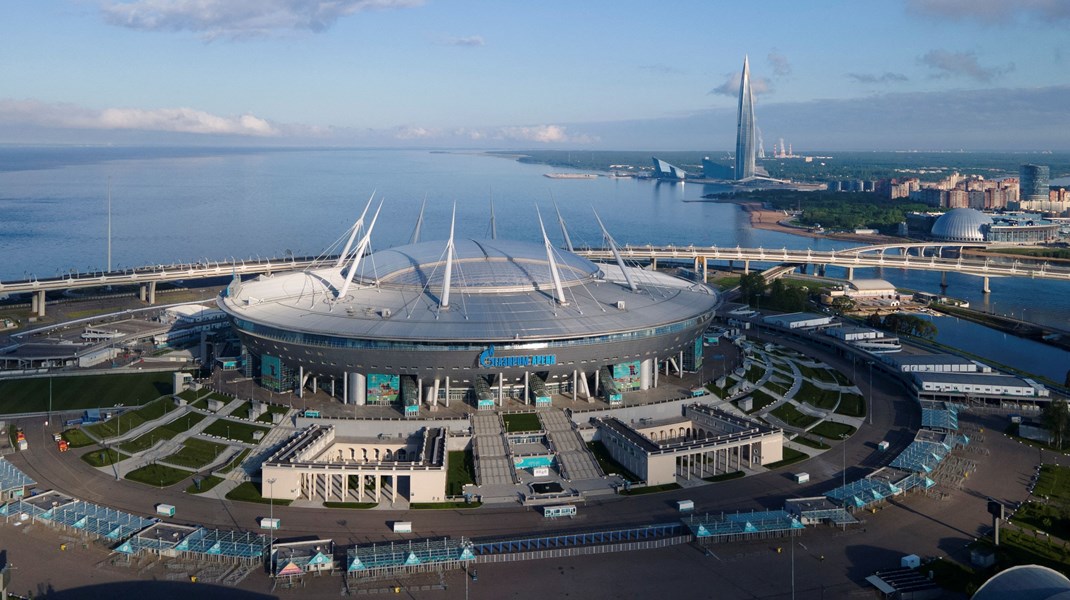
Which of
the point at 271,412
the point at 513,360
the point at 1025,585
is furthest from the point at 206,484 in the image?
the point at 1025,585

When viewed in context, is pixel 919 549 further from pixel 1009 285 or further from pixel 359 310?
pixel 1009 285

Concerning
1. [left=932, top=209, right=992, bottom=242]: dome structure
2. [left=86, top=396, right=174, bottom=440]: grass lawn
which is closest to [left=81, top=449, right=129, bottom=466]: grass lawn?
[left=86, top=396, right=174, bottom=440]: grass lawn

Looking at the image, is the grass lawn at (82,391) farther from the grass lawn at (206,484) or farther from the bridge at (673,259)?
the bridge at (673,259)

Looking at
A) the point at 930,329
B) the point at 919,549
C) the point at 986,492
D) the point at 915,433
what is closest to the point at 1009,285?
the point at 930,329

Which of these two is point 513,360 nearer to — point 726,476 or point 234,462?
point 726,476

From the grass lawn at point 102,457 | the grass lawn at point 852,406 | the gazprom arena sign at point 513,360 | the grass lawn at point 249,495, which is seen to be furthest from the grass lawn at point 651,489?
the grass lawn at point 102,457

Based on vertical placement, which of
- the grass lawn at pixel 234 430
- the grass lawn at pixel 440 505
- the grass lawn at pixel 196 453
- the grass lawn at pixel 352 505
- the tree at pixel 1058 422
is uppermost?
the tree at pixel 1058 422
